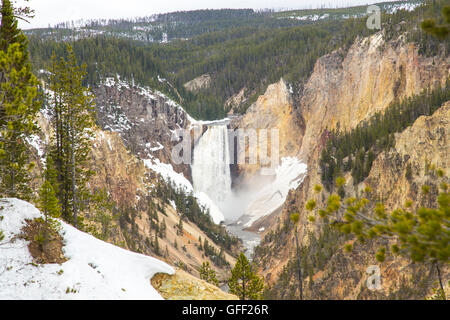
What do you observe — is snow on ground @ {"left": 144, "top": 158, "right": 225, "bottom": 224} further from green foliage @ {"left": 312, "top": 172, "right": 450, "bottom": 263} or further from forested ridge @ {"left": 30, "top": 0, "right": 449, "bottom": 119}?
green foliage @ {"left": 312, "top": 172, "right": 450, "bottom": 263}

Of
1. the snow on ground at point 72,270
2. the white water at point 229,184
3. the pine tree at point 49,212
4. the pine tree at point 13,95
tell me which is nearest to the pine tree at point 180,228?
the white water at point 229,184

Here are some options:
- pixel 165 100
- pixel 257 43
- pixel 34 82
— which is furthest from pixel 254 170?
pixel 257 43

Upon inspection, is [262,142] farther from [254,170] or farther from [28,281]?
[28,281]

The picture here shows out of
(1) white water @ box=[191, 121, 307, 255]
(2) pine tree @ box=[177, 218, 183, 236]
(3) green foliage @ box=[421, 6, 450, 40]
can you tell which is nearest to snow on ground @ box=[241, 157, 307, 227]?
(1) white water @ box=[191, 121, 307, 255]

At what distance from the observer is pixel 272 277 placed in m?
52.8

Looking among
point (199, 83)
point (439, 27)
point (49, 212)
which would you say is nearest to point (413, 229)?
point (439, 27)

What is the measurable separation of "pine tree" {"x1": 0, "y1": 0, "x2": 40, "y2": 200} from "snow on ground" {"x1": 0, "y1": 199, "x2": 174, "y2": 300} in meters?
1.34

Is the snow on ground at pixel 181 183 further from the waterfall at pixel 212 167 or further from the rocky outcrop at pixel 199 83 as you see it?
the rocky outcrop at pixel 199 83

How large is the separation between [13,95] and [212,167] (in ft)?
266

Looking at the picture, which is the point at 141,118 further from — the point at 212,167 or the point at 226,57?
the point at 226,57

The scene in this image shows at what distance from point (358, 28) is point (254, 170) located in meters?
36.7

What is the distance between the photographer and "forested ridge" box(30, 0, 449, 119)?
76825 millimetres

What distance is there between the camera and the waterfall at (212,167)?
9250cm

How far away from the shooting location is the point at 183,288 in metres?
15.9
